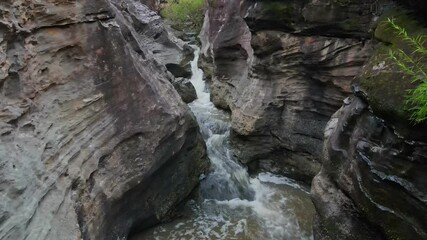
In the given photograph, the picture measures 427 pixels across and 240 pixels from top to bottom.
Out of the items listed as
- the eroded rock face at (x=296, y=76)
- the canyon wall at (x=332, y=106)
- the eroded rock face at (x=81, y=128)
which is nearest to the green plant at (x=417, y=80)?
the canyon wall at (x=332, y=106)

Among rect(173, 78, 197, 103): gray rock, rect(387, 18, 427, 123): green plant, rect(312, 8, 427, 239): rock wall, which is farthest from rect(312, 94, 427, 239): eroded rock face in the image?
rect(173, 78, 197, 103): gray rock

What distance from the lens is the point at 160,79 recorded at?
7809 mm

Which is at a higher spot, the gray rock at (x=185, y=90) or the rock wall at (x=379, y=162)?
the rock wall at (x=379, y=162)

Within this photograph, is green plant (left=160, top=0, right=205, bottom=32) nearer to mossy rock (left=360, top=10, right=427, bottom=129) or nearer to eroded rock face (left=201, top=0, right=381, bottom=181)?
eroded rock face (left=201, top=0, right=381, bottom=181)

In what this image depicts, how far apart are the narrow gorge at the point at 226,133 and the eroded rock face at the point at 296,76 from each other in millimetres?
29

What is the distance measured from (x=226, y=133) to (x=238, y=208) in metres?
3.51

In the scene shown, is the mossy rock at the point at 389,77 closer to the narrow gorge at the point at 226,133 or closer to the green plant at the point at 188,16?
the narrow gorge at the point at 226,133

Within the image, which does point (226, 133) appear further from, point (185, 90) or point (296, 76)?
point (185, 90)

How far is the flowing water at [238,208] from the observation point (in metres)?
7.21

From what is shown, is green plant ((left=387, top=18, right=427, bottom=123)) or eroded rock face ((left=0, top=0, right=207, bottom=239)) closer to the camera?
green plant ((left=387, top=18, right=427, bottom=123))

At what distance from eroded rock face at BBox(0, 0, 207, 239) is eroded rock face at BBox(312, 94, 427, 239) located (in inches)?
123

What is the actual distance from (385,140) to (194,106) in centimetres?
965

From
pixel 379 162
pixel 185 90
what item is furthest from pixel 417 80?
pixel 185 90

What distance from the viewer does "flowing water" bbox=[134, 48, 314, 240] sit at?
23.7ft
